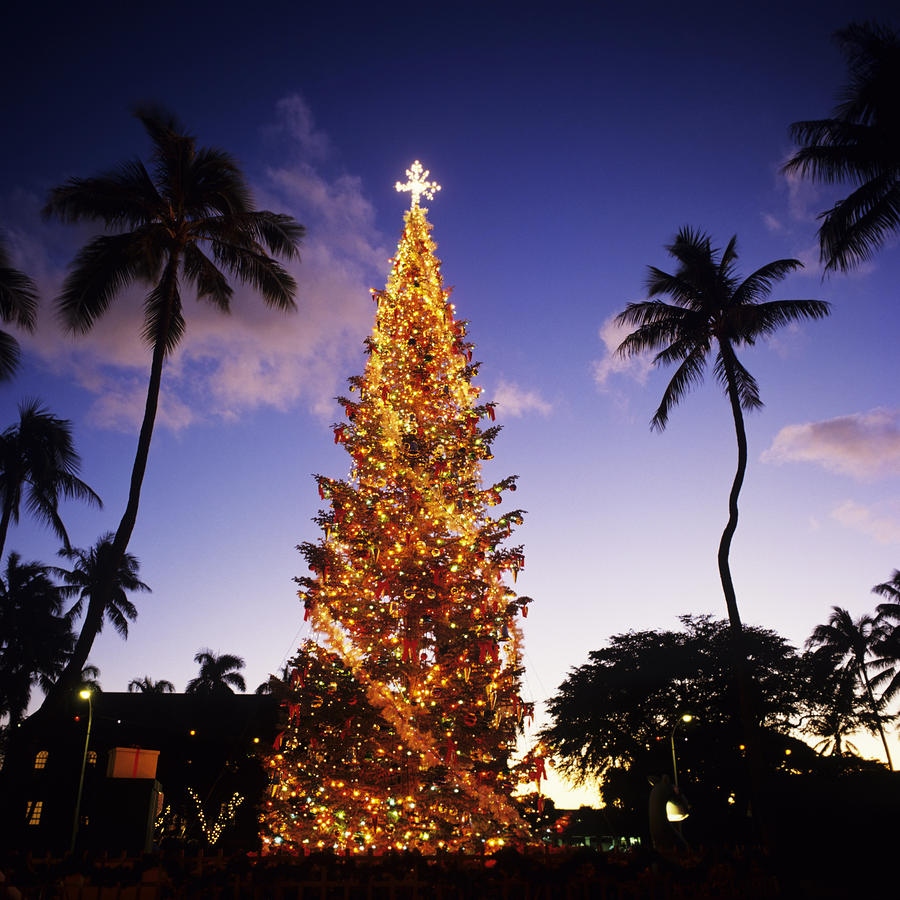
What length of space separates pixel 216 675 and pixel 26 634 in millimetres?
24953

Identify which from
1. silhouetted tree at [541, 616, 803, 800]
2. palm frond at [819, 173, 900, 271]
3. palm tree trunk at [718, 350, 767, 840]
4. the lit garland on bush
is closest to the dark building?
the lit garland on bush

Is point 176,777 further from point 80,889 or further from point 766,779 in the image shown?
point 80,889

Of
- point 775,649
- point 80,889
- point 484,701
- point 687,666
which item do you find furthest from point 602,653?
point 80,889

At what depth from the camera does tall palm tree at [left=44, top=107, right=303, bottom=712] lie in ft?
49.2

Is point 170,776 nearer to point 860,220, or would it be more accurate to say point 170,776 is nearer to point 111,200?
point 111,200

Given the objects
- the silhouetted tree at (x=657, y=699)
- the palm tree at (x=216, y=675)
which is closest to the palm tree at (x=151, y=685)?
the palm tree at (x=216, y=675)

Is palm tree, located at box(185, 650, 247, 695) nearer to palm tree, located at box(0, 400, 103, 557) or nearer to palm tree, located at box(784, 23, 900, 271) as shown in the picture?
palm tree, located at box(0, 400, 103, 557)

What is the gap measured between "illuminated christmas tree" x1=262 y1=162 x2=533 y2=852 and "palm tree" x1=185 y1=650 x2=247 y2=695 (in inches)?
2311

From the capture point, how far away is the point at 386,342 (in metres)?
17.7

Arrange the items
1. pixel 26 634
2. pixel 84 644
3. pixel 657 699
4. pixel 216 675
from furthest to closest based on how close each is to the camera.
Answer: pixel 216 675
pixel 26 634
pixel 657 699
pixel 84 644

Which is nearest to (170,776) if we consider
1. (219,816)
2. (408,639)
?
(219,816)

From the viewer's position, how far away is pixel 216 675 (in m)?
67.6

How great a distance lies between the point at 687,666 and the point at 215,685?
49.4 meters

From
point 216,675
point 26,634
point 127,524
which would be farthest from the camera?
point 216,675
